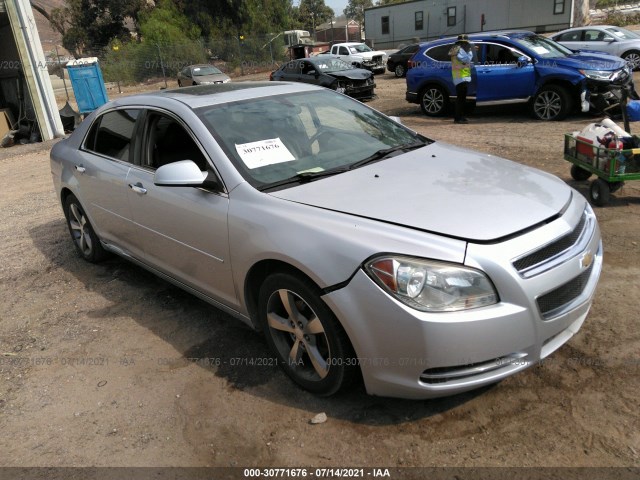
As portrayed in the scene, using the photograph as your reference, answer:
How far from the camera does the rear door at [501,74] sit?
1075 cm

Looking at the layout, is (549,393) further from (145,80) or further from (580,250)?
(145,80)

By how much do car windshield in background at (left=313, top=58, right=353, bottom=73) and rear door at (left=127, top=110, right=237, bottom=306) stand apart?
13.8 m

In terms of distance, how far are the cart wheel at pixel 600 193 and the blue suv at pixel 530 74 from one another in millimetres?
4343

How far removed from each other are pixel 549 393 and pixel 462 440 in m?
0.61

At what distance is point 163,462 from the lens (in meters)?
2.64

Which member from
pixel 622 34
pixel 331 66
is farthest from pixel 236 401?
pixel 622 34

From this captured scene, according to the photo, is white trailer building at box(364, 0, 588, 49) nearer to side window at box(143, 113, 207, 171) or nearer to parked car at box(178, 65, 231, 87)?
parked car at box(178, 65, 231, 87)

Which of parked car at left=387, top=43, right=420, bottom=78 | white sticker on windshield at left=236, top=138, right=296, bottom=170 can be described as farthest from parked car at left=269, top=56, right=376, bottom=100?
white sticker on windshield at left=236, top=138, right=296, bottom=170

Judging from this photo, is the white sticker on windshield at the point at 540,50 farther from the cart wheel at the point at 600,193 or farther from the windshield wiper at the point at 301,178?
the windshield wiper at the point at 301,178

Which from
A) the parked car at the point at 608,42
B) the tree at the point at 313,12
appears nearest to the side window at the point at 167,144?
the parked car at the point at 608,42

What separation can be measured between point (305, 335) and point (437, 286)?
0.85 metres

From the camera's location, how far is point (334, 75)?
54.0 feet

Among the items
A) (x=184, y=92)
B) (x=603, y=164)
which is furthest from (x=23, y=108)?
(x=603, y=164)

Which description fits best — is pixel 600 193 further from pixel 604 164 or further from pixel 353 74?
pixel 353 74
